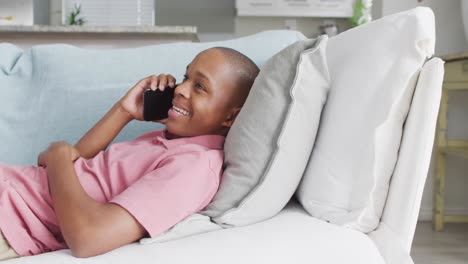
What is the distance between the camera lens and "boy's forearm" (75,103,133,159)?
49.8 inches

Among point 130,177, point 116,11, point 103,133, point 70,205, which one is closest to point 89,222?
point 70,205

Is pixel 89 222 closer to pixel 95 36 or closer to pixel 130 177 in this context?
pixel 130 177

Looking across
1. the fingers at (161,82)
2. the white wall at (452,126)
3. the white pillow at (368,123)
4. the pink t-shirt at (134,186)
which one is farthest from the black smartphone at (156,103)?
the white wall at (452,126)

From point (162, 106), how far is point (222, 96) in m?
0.21

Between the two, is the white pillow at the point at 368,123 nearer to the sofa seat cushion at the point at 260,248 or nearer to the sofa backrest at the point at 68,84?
the sofa seat cushion at the point at 260,248

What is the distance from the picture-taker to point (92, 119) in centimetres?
150

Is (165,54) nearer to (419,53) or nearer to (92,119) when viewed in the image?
(92,119)

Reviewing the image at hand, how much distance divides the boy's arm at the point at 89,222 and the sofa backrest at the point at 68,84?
1.93 ft

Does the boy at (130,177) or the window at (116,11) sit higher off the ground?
the window at (116,11)

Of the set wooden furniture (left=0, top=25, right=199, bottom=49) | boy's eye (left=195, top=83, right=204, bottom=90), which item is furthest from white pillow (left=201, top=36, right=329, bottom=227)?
wooden furniture (left=0, top=25, right=199, bottom=49)

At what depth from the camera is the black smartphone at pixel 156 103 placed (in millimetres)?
1262

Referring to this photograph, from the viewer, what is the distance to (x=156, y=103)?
1267 mm

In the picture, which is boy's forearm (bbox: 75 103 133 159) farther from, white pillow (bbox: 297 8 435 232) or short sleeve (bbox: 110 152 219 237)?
white pillow (bbox: 297 8 435 232)

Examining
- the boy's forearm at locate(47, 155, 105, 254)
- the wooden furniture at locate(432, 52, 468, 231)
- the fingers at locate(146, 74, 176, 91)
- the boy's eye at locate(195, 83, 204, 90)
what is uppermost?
the boy's eye at locate(195, 83, 204, 90)
